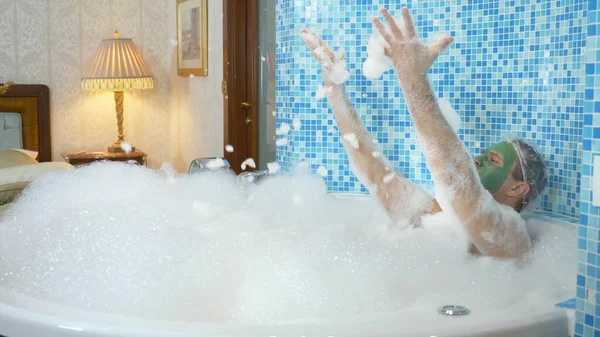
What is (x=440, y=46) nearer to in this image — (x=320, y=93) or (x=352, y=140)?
(x=352, y=140)

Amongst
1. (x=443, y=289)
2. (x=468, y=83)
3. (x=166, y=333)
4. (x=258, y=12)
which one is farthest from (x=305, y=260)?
(x=258, y=12)

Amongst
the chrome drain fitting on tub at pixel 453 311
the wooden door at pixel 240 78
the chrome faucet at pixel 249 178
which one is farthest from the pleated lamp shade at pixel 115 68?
the chrome drain fitting on tub at pixel 453 311

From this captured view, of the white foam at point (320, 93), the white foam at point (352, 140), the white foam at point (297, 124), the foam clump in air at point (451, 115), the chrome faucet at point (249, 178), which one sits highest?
the white foam at point (320, 93)

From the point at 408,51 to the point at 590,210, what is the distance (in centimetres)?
78

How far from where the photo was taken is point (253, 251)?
1986 mm

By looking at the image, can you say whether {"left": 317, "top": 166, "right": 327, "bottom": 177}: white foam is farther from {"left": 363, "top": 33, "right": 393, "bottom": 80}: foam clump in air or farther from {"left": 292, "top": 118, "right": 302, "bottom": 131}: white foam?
{"left": 363, "top": 33, "right": 393, "bottom": 80}: foam clump in air

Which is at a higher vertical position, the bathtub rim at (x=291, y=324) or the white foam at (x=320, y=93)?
the white foam at (x=320, y=93)

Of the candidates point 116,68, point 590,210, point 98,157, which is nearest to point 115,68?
point 116,68

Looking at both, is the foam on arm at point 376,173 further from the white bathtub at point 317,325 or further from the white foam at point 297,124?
the white bathtub at point 317,325

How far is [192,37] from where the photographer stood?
4668mm

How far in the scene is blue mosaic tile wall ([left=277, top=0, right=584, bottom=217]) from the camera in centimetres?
215

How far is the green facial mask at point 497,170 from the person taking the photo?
6.69 feet

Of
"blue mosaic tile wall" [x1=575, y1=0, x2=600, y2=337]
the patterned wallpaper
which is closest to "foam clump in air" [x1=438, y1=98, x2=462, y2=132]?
"blue mosaic tile wall" [x1=575, y1=0, x2=600, y2=337]

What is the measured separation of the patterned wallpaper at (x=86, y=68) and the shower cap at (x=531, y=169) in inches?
104
